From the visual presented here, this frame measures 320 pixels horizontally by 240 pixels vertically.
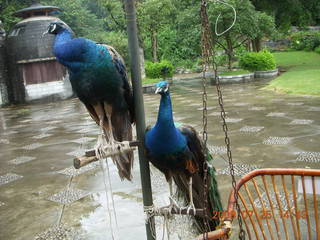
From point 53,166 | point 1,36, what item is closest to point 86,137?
point 53,166

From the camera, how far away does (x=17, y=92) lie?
1539cm

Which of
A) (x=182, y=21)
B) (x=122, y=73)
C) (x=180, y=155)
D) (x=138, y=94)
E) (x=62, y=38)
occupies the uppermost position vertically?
(x=182, y=21)

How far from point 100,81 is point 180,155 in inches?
30.6

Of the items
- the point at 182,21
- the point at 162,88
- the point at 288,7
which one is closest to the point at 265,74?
the point at 182,21

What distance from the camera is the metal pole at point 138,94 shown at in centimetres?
196

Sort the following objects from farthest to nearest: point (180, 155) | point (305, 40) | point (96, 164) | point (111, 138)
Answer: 1. point (305, 40)
2. point (96, 164)
3. point (111, 138)
4. point (180, 155)

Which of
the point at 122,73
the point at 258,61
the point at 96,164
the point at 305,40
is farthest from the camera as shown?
the point at 305,40

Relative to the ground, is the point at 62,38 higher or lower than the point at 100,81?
higher

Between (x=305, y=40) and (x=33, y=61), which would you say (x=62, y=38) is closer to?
(x=33, y=61)

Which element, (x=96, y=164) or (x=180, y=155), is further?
(x=96, y=164)

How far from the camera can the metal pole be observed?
6.43ft

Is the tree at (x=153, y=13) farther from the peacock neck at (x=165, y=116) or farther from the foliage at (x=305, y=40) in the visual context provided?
the peacock neck at (x=165, y=116)

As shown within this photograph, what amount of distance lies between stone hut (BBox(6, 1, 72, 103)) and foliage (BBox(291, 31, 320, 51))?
16.6 metres

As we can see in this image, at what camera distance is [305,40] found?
23953mm
